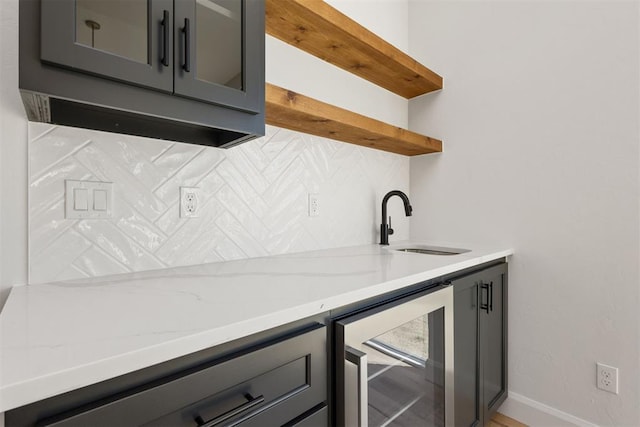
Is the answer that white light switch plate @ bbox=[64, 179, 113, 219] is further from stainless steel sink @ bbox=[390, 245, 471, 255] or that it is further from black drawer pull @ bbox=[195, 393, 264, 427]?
stainless steel sink @ bbox=[390, 245, 471, 255]

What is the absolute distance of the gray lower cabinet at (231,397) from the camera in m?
0.49

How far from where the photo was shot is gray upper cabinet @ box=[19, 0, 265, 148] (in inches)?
26.1

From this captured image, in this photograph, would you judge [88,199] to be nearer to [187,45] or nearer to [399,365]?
[187,45]

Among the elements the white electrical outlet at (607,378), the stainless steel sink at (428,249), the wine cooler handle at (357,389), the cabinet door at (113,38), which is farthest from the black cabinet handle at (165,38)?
the white electrical outlet at (607,378)

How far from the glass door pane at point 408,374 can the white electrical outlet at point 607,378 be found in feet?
2.86

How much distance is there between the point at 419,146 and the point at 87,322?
1.75 m

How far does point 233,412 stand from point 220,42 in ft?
3.14

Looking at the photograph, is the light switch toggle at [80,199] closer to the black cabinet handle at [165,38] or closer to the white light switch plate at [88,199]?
the white light switch plate at [88,199]

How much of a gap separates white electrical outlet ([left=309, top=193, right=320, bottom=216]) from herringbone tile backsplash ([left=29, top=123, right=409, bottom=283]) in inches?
1.3

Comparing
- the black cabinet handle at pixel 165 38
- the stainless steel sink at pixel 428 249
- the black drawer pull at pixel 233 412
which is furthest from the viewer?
the stainless steel sink at pixel 428 249

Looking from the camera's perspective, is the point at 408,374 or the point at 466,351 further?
the point at 466,351

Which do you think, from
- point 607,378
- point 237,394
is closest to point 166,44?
point 237,394

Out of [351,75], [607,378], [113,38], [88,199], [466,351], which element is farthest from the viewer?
[351,75]

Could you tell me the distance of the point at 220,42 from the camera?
932 mm
